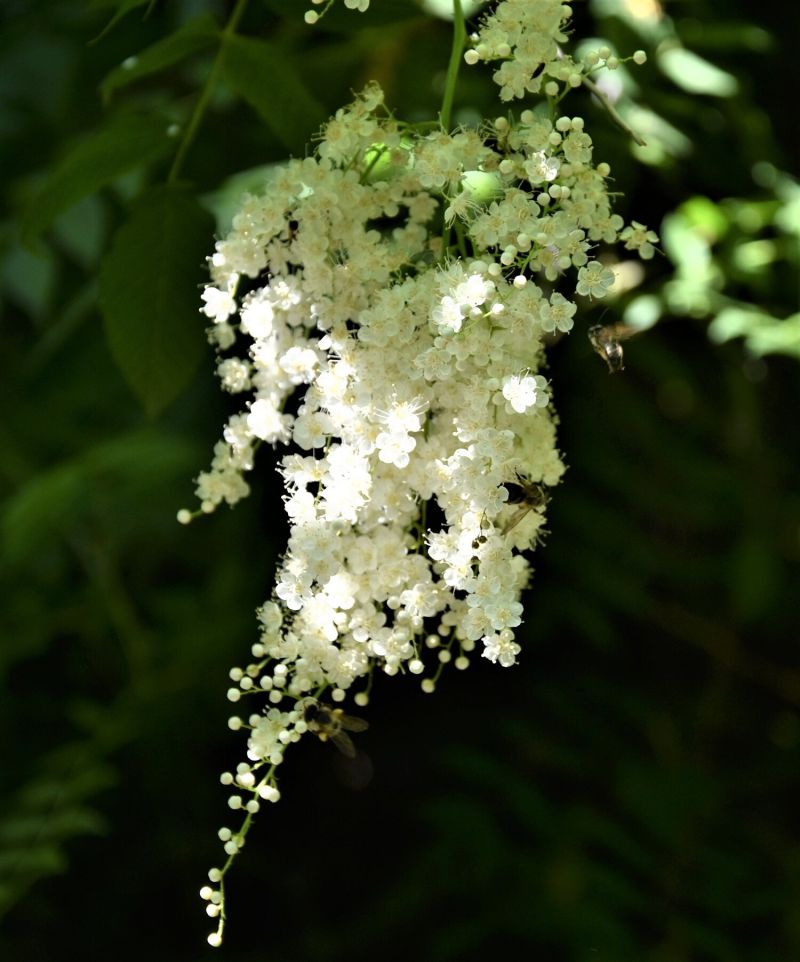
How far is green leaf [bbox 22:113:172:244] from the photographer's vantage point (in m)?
1.11

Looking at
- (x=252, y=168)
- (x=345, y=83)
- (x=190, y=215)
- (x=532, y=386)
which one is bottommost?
(x=532, y=386)

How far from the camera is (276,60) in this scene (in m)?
1.07

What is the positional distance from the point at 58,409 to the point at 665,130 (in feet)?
3.94

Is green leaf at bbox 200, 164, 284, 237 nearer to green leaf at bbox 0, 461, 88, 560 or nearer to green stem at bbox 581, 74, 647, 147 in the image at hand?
green leaf at bbox 0, 461, 88, 560

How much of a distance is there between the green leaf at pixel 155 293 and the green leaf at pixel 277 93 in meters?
0.12

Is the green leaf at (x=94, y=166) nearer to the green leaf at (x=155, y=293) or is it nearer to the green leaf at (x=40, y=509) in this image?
the green leaf at (x=155, y=293)

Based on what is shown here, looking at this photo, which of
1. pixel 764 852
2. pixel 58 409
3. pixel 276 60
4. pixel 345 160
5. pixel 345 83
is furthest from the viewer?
pixel 58 409

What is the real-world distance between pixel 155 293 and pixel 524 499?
1.51 ft

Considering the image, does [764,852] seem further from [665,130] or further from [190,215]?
[190,215]

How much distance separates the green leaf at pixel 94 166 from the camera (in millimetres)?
1114

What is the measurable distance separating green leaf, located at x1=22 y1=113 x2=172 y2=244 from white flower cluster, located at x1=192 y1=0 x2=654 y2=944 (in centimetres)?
27

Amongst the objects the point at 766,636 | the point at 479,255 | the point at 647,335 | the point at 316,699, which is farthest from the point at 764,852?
the point at 479,255

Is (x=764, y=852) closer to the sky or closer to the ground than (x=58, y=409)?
closer to the ground

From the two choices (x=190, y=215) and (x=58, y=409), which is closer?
(x=190, y=215)
